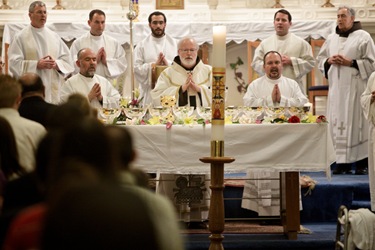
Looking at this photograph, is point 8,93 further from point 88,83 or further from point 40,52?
point 40,52

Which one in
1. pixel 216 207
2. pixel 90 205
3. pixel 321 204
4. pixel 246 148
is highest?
pixel 90 205

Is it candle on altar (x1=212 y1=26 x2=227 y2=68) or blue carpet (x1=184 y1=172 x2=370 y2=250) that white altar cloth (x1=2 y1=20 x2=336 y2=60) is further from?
candle on altar (x1=212 y1=26 x2=227 y2=68)

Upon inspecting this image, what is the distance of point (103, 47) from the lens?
10.8m

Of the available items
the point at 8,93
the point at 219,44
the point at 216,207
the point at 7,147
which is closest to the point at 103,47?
the point at 216,207

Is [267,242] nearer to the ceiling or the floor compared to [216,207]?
nearer to the floor

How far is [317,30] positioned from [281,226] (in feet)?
13.8

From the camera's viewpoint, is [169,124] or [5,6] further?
[5,6]

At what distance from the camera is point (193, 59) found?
9016mm

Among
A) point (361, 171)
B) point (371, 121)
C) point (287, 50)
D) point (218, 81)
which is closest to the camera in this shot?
point (218, 81)

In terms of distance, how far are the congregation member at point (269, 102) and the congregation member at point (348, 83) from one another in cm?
166

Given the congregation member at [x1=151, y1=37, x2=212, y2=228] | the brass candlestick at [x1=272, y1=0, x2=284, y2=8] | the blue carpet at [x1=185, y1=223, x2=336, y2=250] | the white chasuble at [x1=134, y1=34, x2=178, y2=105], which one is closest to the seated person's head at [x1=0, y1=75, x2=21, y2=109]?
the blue carpet at [x1=185, y1=223, x2=336, y2=250]

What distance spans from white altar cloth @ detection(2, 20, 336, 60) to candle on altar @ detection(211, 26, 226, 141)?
592cm

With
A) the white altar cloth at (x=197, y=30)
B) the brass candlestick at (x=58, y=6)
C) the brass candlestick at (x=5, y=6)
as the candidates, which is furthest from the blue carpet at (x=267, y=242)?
the brass candlestick at (x=5, y=6)

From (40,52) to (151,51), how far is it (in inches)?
53.0
